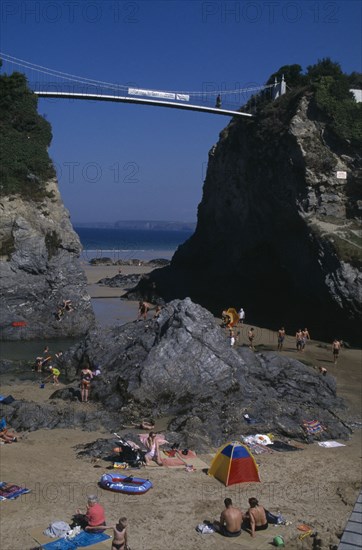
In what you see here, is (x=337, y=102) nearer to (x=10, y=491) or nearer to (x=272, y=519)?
(x=272, y=519)

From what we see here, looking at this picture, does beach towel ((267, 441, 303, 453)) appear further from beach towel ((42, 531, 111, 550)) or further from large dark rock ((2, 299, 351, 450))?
beach towel ((42, 531, 111, 550))

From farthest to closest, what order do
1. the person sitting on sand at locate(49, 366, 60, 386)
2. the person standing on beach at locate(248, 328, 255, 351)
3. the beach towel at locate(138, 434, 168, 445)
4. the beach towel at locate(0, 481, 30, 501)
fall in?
the person standing on beach at locate(248, 328, 255, 351) < the person sitting on sand at locate(49, 366, 60, 386) < the beach towel at locate(138, 434, 168, 445) < the beach towel at locate(0, 481, 30, 501)

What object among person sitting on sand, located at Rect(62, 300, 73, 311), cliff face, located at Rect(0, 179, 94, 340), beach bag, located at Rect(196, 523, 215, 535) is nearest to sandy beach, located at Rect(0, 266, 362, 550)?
beach bag, located at Rect(196, 523, 215, 535)

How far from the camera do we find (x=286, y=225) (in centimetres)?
3978

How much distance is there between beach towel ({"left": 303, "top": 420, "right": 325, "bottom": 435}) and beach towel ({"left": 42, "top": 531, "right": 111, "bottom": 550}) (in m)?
8.50

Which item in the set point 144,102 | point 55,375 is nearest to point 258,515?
point 55,375

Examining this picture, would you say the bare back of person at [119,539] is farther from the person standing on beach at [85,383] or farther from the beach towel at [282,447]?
the person standing on beach at [85,383]

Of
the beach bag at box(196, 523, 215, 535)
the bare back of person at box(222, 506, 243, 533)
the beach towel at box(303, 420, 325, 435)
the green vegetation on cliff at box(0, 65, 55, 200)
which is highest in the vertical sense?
the green vegetation on cliff at box(0, 65, 55, 200)

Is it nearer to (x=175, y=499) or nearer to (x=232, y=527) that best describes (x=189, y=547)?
(x=232, y=527)

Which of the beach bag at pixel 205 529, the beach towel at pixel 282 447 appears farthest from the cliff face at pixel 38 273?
the beach bag at pixel 205 529

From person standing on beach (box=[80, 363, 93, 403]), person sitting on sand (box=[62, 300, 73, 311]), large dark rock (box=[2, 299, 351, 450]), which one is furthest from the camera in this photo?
person sitting on sand (box=[62, 300, 73, 311])

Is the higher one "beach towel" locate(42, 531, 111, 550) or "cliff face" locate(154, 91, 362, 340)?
"cliff face" locate(154, 91, 362, 340)

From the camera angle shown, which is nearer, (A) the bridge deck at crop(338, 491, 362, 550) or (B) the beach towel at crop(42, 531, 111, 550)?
(A) the bridge deck at crop(338, 491, 362, 550)

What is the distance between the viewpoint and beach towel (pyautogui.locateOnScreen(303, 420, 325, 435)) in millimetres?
18766
